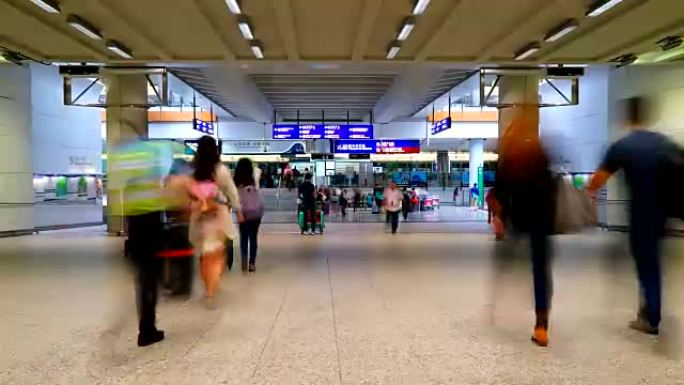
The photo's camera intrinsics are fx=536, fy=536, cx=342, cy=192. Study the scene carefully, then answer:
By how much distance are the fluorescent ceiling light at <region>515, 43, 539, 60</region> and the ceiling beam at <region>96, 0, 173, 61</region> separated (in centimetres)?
740

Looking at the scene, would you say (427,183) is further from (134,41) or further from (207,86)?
(134,41)

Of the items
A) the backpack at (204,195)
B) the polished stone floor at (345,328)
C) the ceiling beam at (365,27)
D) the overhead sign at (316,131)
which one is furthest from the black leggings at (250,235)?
the overhead sign at (316,131)

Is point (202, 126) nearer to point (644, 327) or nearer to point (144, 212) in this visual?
point (144, 212)

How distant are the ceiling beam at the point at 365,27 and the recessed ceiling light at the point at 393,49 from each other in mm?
550

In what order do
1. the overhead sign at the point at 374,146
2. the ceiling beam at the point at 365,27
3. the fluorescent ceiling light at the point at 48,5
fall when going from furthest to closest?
the overhead sign at the point at 374,146, the ceiling beam at the point at 365,27, the fluorescent ceiling light at the point at 48,5

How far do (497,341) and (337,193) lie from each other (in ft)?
72.6

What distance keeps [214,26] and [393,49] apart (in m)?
3.66

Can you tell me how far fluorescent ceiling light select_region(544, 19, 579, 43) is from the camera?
9.26m

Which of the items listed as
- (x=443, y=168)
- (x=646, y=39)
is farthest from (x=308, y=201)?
(x=443, y=168)

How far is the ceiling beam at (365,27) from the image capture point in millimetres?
8227

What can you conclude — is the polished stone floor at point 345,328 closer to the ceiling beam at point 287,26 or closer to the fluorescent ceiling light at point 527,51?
the ceiling beam at point 287,26

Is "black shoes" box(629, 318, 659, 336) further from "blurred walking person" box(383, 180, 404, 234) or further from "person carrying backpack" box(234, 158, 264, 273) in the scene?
"blurred walking person" box(383, 180, 404, 234)

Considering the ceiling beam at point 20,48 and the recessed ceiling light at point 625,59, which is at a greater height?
the recessed ceiling light at point 625,59


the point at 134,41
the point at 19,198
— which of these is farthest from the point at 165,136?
the point at 134,41
